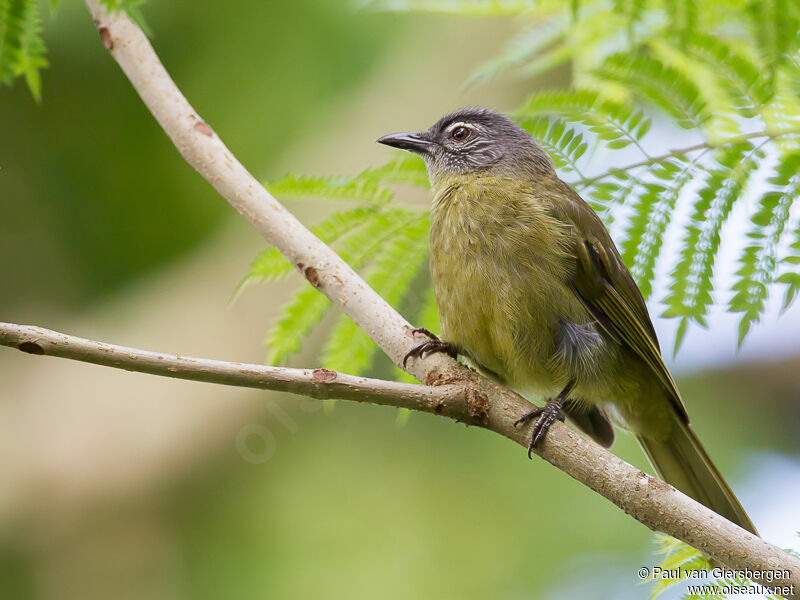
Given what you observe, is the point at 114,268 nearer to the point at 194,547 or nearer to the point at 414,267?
the point at 194,547

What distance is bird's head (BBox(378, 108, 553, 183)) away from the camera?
373 cm

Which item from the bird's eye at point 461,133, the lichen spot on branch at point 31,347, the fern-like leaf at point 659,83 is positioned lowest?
the lichen spot on branch at point 31,347

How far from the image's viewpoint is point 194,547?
242 inches

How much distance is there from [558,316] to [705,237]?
0.62m

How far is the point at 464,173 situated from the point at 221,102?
3418mm

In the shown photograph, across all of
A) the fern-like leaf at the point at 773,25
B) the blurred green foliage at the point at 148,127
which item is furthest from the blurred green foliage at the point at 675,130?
the blurred green foliage at the point at 148,127

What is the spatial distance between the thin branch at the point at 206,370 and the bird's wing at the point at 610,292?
4.23 ft

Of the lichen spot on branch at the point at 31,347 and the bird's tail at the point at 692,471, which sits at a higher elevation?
the bird's tail at the point at 692,471

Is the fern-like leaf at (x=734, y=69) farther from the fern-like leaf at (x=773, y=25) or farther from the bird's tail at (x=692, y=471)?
the bird's tail at (x=692, y=471)

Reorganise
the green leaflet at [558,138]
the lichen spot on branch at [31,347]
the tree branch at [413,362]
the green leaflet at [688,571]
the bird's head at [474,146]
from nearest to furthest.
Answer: the lichen spot on branch at [31,347], the tree branch at [413,362], the green leaflet at [688,571], the green leaflet at [558,138], the bird's head at [474,146]

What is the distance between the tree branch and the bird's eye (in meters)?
1.47

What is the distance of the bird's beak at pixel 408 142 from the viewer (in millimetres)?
3916

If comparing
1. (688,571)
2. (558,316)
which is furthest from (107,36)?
(688,571)

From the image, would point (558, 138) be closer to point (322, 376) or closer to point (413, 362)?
point (413, 362)
